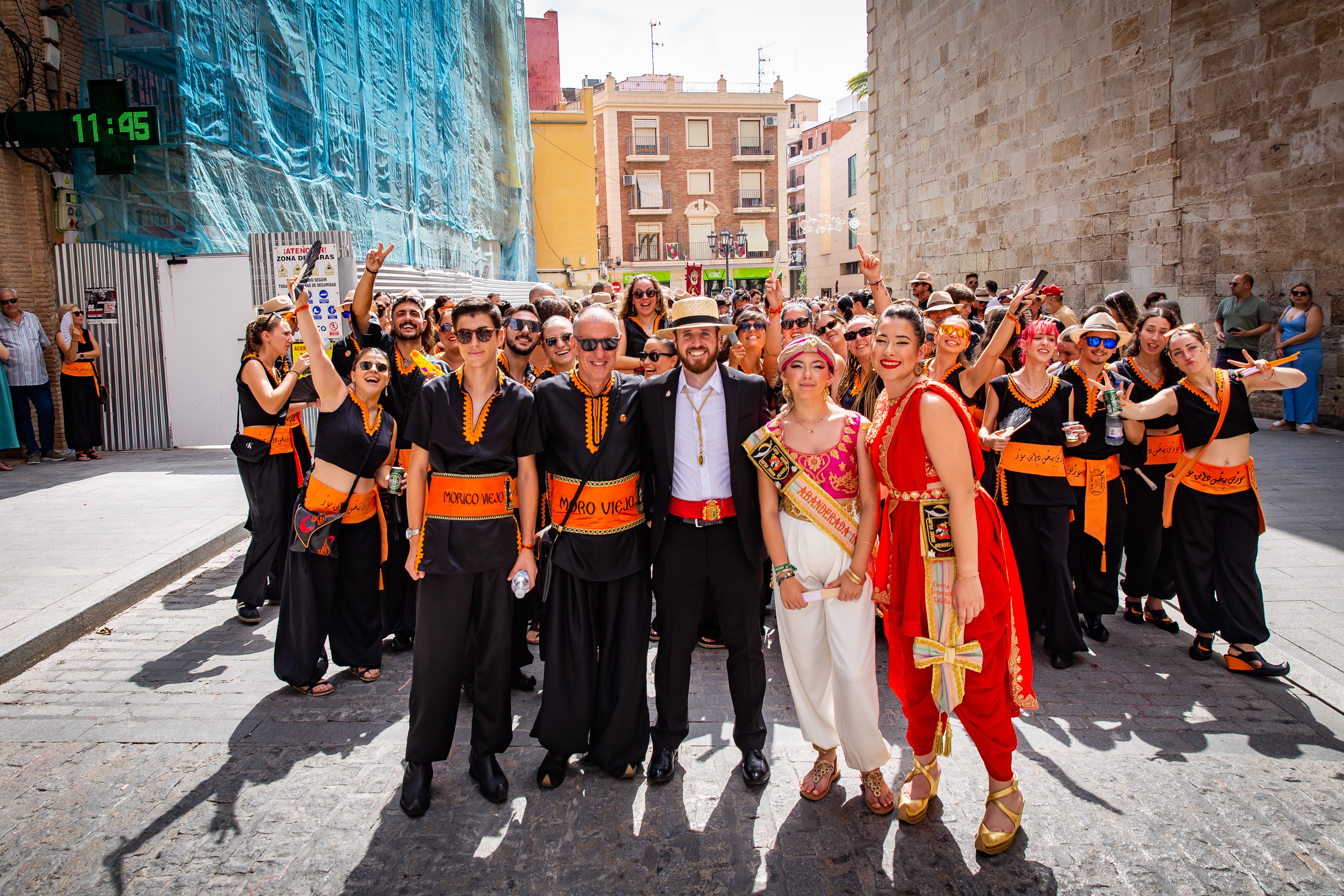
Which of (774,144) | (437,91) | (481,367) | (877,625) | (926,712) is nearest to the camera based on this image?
(926,712)

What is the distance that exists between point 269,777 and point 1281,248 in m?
12.3

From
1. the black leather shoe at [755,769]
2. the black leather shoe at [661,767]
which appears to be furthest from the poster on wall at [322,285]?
the black leather shoe at [755,769]

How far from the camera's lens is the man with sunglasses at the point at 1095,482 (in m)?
4.78

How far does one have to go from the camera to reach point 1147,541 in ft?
17.0

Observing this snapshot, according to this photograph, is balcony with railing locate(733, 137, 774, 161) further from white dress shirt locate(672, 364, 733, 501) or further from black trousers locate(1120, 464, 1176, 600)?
white dress shirt locate(672, 364, 733, 501)

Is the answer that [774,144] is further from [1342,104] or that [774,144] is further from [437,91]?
[1342,104]

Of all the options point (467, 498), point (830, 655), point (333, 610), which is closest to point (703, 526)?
point (830, 655)

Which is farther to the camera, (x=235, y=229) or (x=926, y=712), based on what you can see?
(x=235, y=229)

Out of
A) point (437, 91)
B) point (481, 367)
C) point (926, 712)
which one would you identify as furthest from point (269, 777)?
point (437, 91)

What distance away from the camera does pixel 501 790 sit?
3.43 meters

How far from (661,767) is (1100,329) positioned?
11.0ft

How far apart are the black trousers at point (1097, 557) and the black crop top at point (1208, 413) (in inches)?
21.9

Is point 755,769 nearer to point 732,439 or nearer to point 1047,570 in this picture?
point 732,439

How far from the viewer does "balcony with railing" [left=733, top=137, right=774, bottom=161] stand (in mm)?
48375
